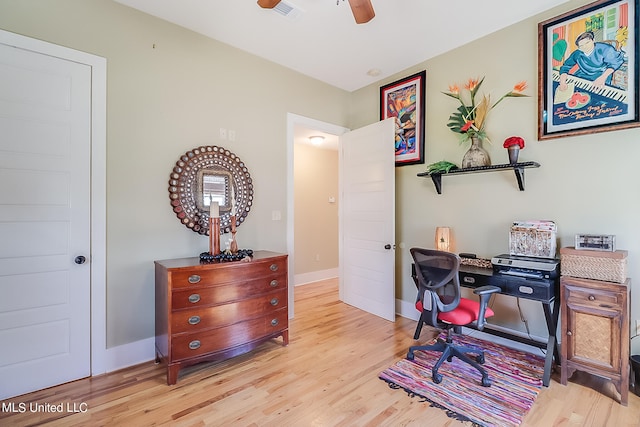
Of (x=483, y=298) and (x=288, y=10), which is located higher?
(x=288, y=10)

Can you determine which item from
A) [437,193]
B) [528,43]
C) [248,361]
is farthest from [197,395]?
[528,43]

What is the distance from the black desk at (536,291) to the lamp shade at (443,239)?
18.3 inches

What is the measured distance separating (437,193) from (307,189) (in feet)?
8.34

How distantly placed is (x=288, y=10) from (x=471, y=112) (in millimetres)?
1896

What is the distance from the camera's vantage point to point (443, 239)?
2.91m

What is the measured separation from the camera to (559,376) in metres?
2.18

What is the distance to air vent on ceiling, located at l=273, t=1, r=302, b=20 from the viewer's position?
2.34 metres

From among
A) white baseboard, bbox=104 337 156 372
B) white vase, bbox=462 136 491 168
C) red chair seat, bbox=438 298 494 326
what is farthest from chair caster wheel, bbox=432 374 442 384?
white baseboard, bbox=104 337 156 372

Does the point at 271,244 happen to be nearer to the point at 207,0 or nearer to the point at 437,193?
the point at 437,193

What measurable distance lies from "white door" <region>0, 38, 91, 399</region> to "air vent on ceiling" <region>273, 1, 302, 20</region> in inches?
60.3

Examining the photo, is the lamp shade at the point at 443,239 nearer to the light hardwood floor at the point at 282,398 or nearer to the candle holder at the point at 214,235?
the light hardwood floor at the point at 282,398

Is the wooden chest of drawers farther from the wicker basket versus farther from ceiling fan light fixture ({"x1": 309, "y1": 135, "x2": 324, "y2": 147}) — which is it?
ceiling fan light fixture ({"x1": 309, "y1": 135, "x2": 324, "y2": 147})

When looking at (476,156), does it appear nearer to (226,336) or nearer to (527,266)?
(527,266)

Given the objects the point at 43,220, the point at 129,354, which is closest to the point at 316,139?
the point at 43,220
